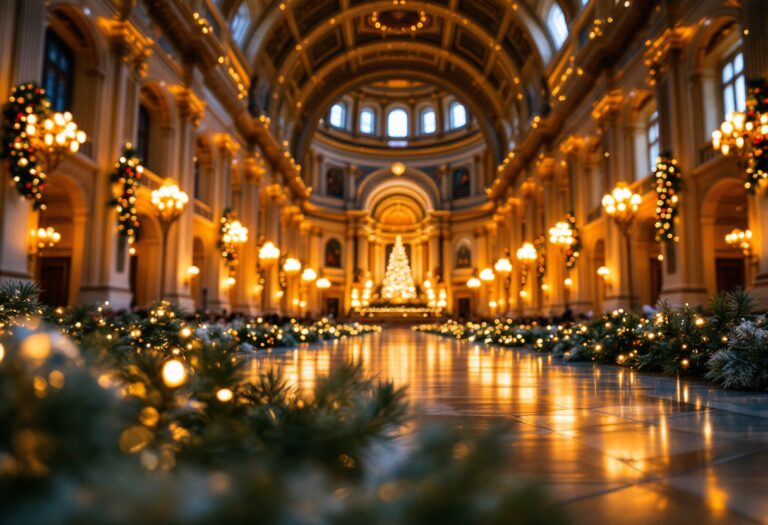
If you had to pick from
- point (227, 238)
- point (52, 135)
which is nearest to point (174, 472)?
point (52, 135)

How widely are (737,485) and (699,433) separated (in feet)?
3.64

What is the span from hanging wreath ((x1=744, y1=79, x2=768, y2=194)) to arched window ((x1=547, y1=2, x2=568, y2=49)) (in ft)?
55.5

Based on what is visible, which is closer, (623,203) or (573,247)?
(623,203)

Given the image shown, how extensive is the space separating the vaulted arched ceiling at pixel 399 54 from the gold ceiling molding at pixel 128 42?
11.7 m

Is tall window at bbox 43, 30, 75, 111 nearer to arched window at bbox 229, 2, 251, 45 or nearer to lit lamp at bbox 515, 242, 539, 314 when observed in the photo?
arched window at bbox 229, 2, 251, 45

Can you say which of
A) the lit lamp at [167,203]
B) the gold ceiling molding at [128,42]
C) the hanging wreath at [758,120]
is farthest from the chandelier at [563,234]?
the gold ceiling molding at [128,42]

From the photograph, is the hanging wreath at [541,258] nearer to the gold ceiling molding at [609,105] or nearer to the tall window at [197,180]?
the gold ceiling molding at [609,105]

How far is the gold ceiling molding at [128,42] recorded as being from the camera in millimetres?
15352

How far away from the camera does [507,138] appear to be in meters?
38.9

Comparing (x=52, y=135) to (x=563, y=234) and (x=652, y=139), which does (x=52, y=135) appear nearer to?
(x=563, y=234)

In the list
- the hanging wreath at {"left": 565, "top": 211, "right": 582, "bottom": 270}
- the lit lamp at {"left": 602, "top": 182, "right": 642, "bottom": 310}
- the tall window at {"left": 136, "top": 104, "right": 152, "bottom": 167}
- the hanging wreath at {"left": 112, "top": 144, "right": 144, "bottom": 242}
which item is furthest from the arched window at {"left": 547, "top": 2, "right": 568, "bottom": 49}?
the hanging wreath at {"left": 112, "top": 144, "right": 144, "bottom": 242}

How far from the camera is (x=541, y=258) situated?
2947 cm

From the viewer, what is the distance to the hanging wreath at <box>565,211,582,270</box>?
77.1 ft

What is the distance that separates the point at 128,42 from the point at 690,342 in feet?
51.3
